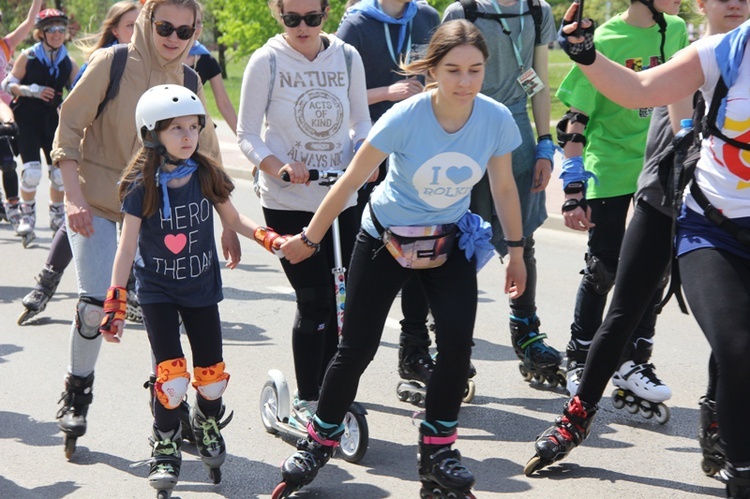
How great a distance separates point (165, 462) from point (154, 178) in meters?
1.13

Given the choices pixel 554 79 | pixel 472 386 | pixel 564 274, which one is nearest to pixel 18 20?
pixel 554 79

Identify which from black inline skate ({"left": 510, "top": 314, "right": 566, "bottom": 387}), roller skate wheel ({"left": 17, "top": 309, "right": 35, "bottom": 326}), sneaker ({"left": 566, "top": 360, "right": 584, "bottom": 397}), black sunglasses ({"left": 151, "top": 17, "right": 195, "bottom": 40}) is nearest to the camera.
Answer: black sunglasses ({"left": 151, "top": 17, "right": 195, "bottom": 40})

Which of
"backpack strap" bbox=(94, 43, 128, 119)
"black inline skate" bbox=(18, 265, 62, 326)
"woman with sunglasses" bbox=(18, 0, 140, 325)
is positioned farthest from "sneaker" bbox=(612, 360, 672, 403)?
"black inline skate" bbox=(18, 265, 62, 326)

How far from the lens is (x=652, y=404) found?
5.71 m

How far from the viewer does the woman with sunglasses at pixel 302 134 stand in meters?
5.42

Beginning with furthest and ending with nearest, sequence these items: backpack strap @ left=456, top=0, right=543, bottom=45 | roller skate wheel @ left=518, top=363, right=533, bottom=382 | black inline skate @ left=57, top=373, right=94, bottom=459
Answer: roller skate wheel @ left=518, top=363, right=533, bottom=382 → backpack strap @ left=456, top=0, right=543, bottom=45 → black inline skate @ left=57, top=373, right=94, bottom=459

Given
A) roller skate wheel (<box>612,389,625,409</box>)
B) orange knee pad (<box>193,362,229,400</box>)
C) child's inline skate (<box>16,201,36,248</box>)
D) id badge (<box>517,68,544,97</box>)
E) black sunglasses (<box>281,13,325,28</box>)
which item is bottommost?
child's inline skate (<box>16,201,36,248</box>)

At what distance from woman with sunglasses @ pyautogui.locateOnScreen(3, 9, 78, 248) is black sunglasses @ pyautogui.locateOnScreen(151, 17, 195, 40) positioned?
19.8 ft

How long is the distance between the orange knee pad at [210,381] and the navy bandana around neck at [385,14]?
7.13ft

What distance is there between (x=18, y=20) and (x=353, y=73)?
132ft

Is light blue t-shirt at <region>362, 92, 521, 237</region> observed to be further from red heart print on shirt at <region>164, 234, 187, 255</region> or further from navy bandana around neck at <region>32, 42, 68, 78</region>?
navy bandana around neck at <region>32, 42, 68, 78</region>

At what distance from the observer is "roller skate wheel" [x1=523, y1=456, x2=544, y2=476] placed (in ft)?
16.5

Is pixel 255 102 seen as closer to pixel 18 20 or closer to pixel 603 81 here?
pixel 603 81

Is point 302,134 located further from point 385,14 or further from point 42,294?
point 42,294
